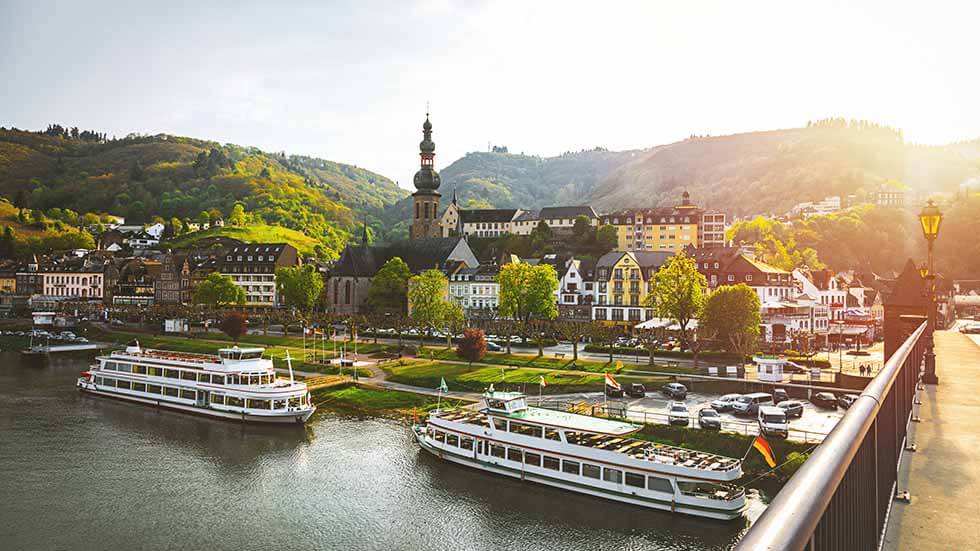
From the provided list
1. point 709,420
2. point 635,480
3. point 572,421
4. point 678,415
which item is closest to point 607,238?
point 678,415

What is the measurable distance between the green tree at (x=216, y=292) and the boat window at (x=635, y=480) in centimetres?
8095

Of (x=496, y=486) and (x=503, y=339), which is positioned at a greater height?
(x=503, y=339)

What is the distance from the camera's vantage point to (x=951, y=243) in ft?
414

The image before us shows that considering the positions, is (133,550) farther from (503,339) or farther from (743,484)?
(503,339)

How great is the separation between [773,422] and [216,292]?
8270cm

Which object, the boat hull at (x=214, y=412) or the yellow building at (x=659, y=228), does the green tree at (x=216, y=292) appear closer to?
the boat hull at (x=214, y=412)

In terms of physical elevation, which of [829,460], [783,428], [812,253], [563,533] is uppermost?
[812,253]

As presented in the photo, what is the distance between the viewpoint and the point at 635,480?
108ft

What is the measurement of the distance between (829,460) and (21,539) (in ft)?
109

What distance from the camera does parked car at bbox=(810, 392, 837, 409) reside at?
142ft

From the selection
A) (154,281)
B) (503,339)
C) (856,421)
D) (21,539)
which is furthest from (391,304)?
(856,421)

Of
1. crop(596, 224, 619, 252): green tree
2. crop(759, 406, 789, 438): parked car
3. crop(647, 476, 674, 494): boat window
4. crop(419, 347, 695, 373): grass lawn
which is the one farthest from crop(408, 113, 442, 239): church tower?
crop(647, 476, 674, 494): boat window

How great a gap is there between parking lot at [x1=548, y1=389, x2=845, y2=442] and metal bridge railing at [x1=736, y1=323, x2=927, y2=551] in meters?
32.3

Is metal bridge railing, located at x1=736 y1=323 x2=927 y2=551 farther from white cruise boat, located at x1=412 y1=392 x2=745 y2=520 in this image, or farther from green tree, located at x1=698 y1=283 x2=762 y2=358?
green tree, located at x1=698 y1=283 x2=762 y2=358
